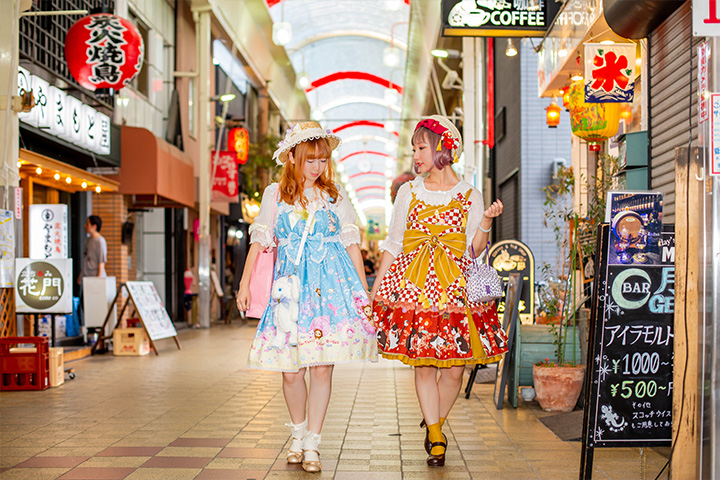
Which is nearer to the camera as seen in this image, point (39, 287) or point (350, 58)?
point (39, 287)

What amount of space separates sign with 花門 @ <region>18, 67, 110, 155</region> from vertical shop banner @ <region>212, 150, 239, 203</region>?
5399 mm

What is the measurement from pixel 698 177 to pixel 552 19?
4.59 metres

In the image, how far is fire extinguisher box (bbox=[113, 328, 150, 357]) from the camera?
10852 millimetres

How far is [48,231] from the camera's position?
33.9 feet

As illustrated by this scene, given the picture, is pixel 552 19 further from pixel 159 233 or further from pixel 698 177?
pixel 159 233

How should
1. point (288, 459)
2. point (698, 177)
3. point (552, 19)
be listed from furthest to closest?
point (552, 19) → point (288, 459) → point (698, 177)

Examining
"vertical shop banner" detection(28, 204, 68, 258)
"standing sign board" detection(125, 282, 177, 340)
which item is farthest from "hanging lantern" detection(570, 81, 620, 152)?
"vertical shop banner" detection(28, 204, 68, 258)

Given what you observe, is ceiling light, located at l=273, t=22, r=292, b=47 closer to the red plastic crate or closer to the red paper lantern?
the red paper lantern

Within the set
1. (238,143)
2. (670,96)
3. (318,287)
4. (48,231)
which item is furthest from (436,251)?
(238,143)

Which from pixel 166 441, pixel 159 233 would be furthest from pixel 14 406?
pixel 159 233

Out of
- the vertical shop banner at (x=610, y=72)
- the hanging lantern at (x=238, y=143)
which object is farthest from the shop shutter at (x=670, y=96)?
the hanging lantern at (x=238, y=143)

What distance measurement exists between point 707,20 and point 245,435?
3.65 meters

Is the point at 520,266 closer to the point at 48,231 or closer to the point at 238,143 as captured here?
the point at 48,231

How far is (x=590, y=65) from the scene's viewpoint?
20.0ft
